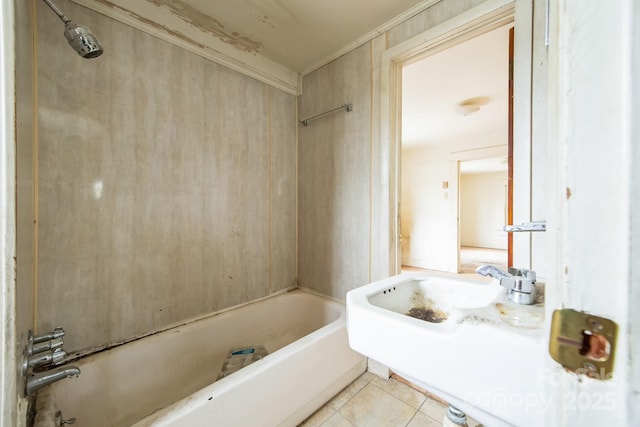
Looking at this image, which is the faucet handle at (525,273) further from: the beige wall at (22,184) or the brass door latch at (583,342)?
the beige wall at (22,184)

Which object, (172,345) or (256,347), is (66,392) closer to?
(172,345)

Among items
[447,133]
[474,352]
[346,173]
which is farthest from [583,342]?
[447,133]

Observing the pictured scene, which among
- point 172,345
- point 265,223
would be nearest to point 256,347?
point 172,345

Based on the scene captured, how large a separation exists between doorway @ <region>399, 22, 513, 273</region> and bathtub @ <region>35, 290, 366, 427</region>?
3.46ft

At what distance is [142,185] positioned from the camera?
4.32 feet

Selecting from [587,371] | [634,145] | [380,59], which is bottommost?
[587,371]

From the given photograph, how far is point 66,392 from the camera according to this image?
0.98m

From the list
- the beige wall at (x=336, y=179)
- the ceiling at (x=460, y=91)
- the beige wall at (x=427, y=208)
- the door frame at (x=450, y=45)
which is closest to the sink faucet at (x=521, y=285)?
the door frame at (x=450, y=45)

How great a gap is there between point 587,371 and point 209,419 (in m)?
1.12

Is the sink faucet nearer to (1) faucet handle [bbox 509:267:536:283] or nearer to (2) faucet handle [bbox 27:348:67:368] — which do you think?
(1) faucet handle [bbox 509:267:536:283]

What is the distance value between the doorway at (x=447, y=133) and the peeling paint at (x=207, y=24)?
43.5 inches

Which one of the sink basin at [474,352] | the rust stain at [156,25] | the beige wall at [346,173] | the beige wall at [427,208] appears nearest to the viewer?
the sink basin at [474,352]

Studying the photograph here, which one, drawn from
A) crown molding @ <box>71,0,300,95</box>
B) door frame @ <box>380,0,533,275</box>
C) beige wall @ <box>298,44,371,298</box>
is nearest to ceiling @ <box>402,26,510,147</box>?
door frame @ <box>380,0,533,275</box>

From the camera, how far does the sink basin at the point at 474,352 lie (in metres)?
0.40
